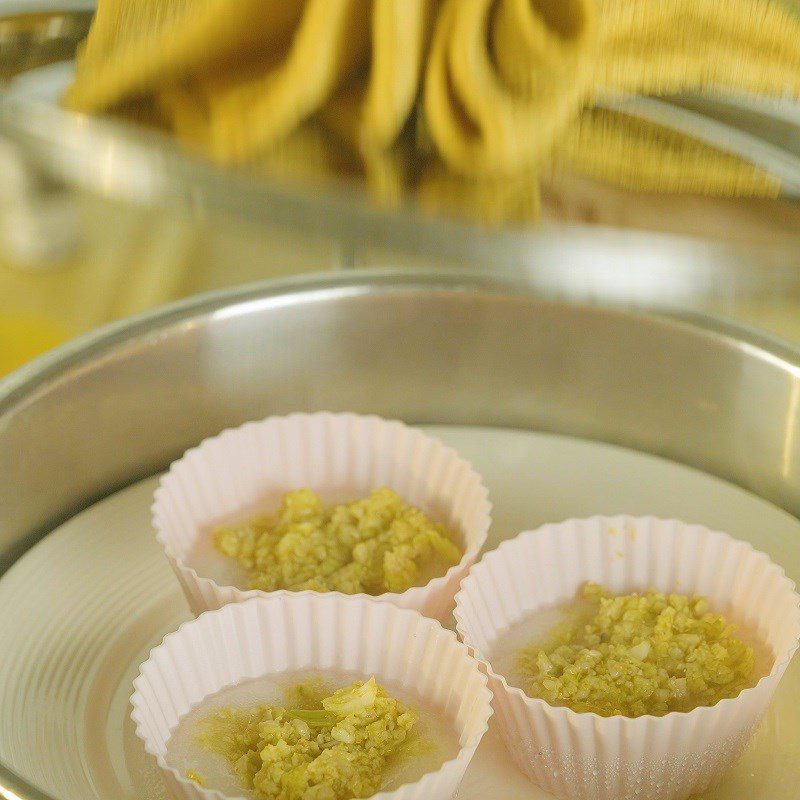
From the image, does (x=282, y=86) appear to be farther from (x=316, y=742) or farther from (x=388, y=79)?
(x=316, y=742)

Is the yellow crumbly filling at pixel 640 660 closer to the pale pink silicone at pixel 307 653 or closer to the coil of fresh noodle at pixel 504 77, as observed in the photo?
the pale pink silicone at pixel 307 653

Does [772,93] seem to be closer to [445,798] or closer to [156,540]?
[445,798]

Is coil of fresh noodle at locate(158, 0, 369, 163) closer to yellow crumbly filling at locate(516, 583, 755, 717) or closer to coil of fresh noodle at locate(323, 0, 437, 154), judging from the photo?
coil of fresh noodle at locate(323, 0, 437, 154)

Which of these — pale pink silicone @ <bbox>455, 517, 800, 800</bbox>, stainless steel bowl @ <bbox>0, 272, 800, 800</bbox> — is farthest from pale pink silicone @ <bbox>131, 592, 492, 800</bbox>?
stainless steel bowl @ <bbox>0, 272, 800, 800</bbox>

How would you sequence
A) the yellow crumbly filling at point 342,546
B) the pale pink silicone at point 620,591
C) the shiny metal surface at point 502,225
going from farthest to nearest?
the yellow crumbly filling at point 342,546 → the pale pink silicone at point 620,591 → the shiny metal surface at point 502,225

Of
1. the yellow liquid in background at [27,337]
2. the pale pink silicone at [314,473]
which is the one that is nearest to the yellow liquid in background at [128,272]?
the yellow liquid in background at [27,337]

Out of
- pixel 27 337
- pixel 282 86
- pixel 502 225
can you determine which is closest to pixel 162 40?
pixel 282 86
